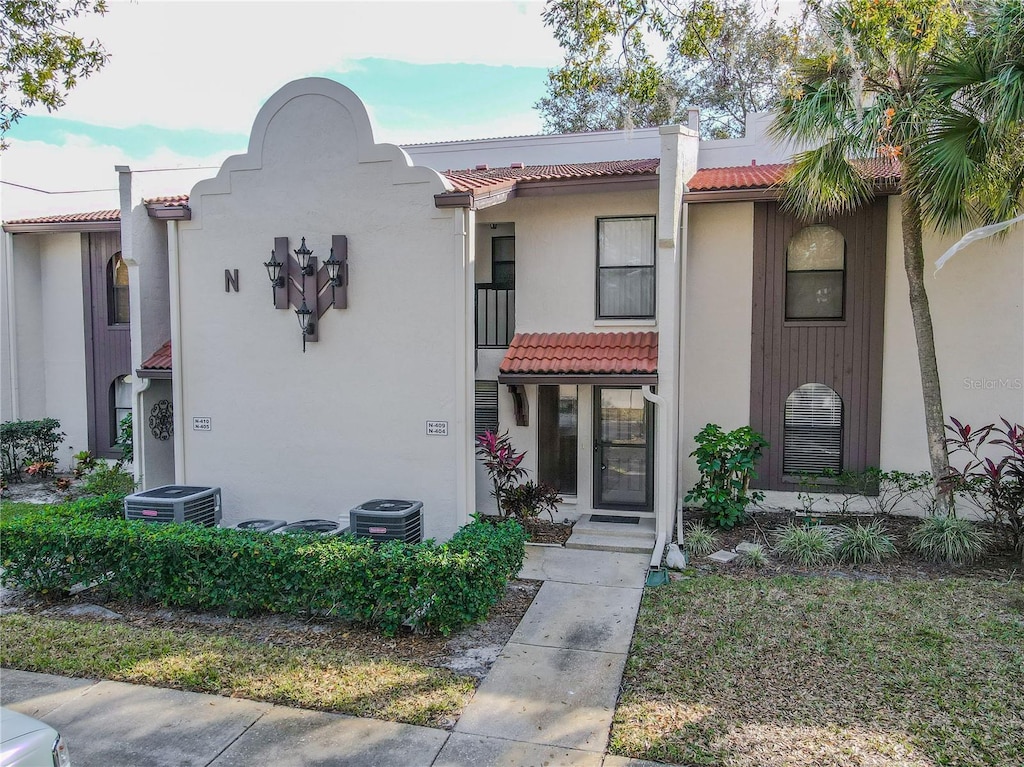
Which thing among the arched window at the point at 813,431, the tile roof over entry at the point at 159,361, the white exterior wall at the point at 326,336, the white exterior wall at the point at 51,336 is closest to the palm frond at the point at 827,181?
the arched window at the point at 813,431

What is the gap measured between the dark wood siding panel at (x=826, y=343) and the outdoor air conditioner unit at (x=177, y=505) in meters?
8.30

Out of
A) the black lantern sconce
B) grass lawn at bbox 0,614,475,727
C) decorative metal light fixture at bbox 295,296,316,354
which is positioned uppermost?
the black lantern sconce

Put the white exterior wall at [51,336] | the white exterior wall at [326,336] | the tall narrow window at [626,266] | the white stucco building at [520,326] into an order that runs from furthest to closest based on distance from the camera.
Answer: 1. the white exterior wall at [51,336]
2. the tall narrow window at [626,266]
3. the white stucco building at [520,326]
4. the white exterior wall at [326,336]

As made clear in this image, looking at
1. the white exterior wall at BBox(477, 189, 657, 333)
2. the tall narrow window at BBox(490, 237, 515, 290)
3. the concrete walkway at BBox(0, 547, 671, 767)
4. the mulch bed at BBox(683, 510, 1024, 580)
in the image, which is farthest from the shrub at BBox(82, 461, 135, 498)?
the mulch bed at BBox(683, 510, 1024, 580)

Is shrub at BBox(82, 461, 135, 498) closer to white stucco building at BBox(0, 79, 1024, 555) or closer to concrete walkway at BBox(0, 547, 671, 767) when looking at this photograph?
white stucco building at BBox(0, 79, 1024, 555)

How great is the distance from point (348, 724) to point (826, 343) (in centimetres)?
891

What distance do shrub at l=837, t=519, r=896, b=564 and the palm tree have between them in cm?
133

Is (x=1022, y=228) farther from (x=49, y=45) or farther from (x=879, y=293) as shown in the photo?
(x=49, y=45)

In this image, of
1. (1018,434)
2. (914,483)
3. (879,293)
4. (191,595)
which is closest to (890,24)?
(879,293)

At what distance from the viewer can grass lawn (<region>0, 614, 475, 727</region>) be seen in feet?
18.3

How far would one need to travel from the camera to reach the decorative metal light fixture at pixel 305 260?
31.9ft

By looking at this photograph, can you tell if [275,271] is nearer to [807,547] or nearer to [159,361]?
[159,361]

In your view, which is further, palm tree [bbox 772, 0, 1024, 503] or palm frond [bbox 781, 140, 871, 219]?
palm frond [bbox 781, 140, 871, 219]

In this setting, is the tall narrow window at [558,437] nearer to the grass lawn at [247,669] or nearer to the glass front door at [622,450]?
the glass front door at [622,450]
